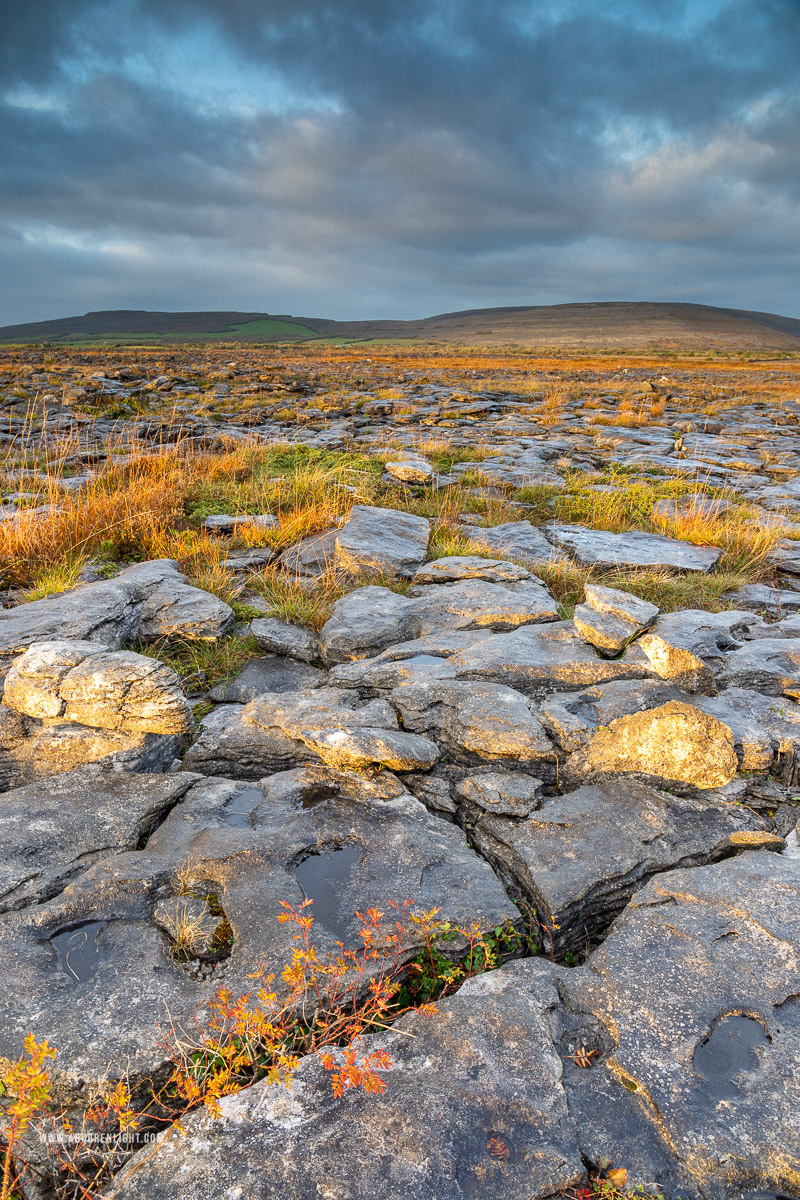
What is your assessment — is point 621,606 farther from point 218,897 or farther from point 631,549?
point 218,897

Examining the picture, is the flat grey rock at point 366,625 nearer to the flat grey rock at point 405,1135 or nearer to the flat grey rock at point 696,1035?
the flat grey rock at point 696,1035

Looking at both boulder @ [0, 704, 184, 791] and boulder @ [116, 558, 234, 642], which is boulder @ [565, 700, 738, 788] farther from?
boulder @ [116, 558, 234, 642]

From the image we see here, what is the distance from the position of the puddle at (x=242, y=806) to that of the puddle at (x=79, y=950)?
2.33ft

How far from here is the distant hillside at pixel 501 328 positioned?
301ft

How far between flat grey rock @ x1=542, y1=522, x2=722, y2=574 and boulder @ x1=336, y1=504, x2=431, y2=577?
63.5 inches

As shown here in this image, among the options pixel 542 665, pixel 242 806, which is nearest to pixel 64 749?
pixel 242 806

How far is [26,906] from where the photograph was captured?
2.48m

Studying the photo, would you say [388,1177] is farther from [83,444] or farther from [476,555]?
[83,444]

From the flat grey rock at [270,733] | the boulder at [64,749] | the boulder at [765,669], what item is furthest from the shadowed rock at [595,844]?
the boulder at [64,749]

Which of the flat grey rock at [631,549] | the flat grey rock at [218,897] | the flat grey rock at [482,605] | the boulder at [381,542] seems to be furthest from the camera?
the flat grey rock at [631,549]

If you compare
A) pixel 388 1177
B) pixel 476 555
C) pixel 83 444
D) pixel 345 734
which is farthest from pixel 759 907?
pixel 83 444

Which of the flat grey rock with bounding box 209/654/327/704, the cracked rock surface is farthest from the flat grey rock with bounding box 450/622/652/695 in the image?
the flat grey rock with bounding box 209/654/327/704

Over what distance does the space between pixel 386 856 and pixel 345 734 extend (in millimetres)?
710

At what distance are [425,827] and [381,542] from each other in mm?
3812
